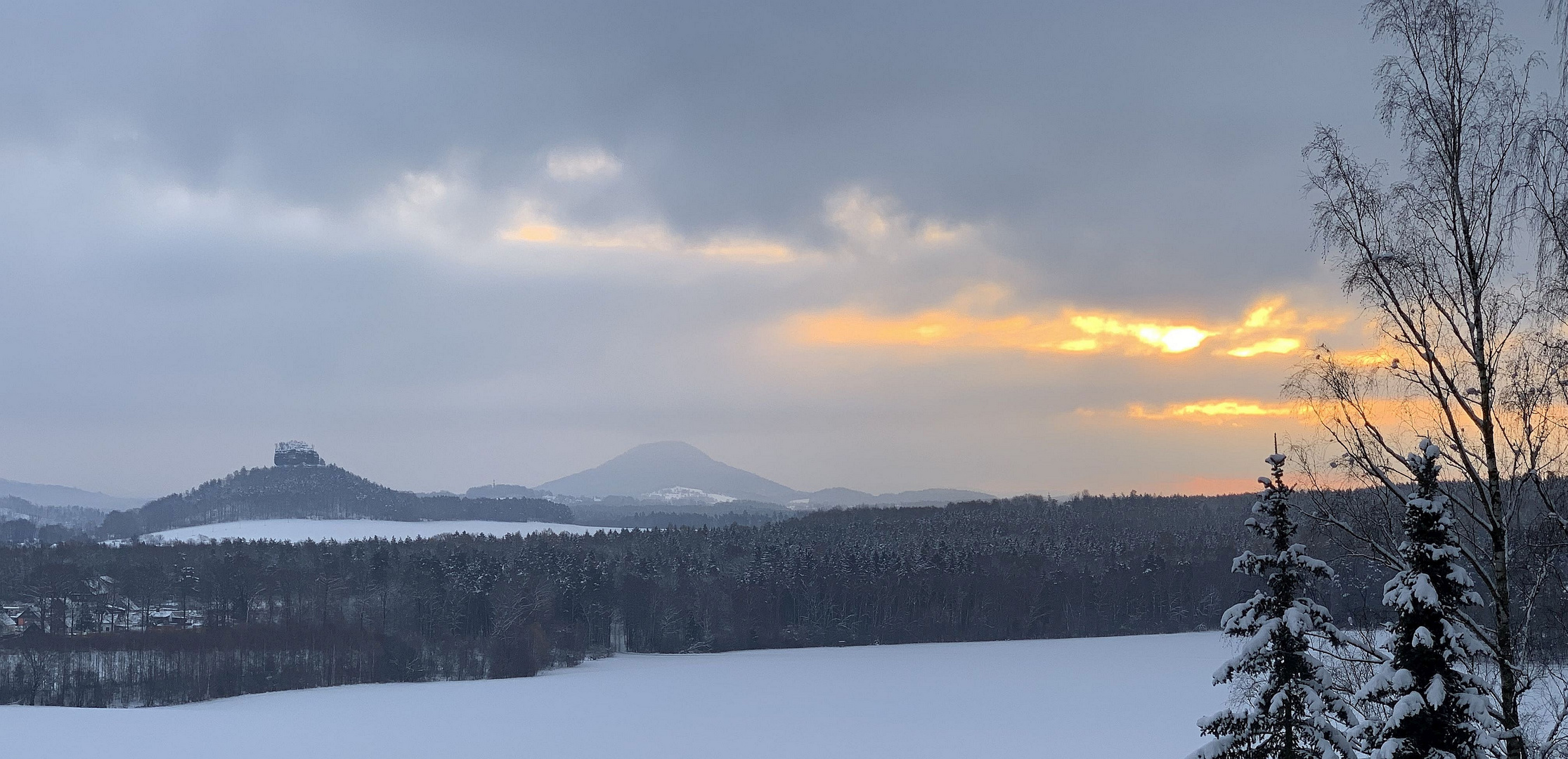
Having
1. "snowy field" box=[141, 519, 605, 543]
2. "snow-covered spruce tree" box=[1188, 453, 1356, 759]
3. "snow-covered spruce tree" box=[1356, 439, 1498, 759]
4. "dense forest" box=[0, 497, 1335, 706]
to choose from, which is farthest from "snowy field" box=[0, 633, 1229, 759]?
"snowy field" box=[141, 519, 605, 543]

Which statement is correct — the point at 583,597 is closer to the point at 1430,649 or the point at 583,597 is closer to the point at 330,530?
the point at 1430,649

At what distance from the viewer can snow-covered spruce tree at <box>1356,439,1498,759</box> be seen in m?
10.8

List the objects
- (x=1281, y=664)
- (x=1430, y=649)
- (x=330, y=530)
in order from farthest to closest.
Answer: (x=330, y=530) → (x=1281, y=664) → (x=1430, y=649)

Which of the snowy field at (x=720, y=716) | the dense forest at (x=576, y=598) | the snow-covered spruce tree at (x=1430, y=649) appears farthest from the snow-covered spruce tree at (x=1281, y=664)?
the dense forest at (x=576, y=598)

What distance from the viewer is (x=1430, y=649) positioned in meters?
11.0

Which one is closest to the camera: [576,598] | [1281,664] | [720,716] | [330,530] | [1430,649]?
[1430,649]

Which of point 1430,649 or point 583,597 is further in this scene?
point 583,597

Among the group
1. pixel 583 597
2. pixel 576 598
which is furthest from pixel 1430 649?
pixel 576 598

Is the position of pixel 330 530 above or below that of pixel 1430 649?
below

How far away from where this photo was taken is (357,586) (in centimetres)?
9038

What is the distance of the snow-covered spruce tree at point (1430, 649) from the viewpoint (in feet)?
35.5

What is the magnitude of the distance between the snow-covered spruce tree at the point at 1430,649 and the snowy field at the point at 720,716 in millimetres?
25434

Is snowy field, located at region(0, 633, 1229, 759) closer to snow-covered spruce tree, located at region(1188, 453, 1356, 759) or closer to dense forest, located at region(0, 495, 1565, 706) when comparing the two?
dense forest, located at region(0, 495, 1565, 706)

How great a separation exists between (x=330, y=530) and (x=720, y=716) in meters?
150
